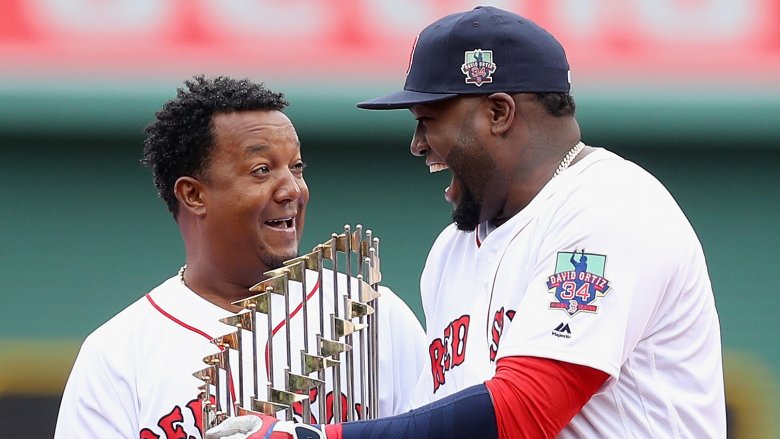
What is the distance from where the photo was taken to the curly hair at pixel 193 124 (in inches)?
115

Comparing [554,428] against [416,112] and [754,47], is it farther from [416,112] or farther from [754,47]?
[754,47]

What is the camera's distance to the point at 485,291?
8.18ft

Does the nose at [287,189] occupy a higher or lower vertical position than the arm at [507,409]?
higher

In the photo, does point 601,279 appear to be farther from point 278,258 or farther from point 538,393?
point 278,258

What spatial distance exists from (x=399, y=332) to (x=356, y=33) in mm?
1887

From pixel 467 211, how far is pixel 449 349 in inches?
10.7

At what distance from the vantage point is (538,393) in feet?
7.07

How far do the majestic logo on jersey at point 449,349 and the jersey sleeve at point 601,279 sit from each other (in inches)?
10.8

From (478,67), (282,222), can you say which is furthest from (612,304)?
(282,222)

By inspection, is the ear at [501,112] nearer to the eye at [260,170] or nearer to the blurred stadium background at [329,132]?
the eye at [260,170]

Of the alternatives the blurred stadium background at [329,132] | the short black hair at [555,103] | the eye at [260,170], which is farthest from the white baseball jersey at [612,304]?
the blurred stadium background at [329,132]

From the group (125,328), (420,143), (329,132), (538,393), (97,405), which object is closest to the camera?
(538,393)

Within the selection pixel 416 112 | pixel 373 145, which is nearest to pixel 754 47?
pixel 373 145

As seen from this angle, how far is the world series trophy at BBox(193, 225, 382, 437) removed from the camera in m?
2.35
